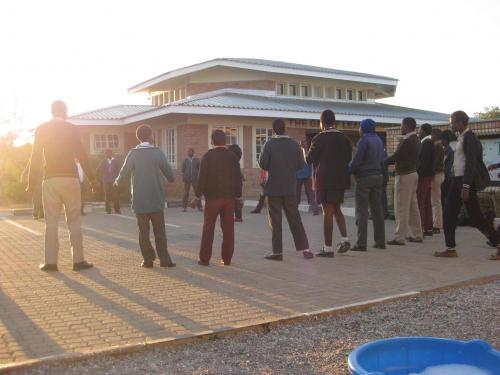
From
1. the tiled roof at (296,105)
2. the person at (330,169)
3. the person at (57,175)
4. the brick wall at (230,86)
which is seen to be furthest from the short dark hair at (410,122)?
the brick wall at (230,86)

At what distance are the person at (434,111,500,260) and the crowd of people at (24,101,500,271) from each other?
0.01 m

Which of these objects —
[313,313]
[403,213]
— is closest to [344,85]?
[403,213]

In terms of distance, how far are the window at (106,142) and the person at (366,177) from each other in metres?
19.0

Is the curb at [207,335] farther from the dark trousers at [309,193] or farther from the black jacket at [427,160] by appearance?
the dark trousers at [309,193]

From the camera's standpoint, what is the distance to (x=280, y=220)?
8.42m

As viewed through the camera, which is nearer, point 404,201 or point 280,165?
point 280,165

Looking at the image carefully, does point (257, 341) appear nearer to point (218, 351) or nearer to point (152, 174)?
point (218, 351)

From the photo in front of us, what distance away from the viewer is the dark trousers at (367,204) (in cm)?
921

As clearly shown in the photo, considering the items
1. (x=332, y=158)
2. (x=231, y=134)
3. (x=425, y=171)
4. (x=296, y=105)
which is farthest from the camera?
(x=296, y=105)

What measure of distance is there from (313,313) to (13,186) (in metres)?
23.7

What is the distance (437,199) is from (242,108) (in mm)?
11286

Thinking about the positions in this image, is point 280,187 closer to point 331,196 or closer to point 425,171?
point 331,196

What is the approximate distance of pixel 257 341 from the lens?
4.79m

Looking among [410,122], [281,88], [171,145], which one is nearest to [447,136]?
[410,122]
